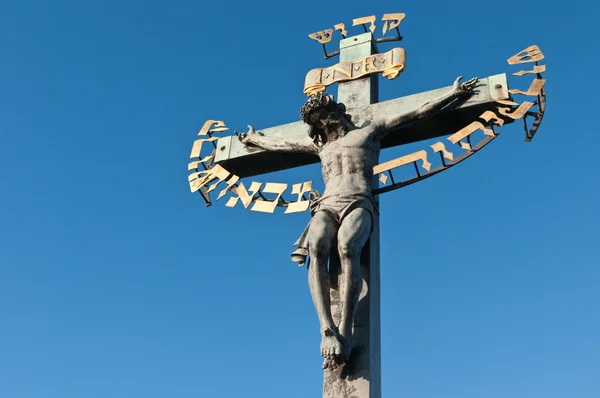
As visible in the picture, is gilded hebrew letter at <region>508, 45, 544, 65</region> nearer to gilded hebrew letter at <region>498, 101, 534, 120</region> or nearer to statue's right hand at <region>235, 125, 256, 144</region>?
gilded hebrew letter at <region>498, 101, 534, 120</region>

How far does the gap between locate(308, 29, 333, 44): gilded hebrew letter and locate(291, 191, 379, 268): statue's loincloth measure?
228cm

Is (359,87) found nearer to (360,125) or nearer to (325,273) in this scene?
(360,125)

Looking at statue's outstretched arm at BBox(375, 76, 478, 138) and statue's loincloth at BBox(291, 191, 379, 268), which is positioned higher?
statue's outstretched arm at BBox(375, 76, 478, 138)

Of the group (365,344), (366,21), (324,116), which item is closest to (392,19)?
(366,21)

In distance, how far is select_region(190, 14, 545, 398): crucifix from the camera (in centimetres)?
587

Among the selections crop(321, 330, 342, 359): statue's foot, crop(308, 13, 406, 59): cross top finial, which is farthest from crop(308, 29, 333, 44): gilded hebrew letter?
crop(321, 330, 342, 359): statue's foot

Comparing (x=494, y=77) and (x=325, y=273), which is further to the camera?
(x=494, y=77)

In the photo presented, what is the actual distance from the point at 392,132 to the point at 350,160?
75 cm

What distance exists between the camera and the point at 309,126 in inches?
273

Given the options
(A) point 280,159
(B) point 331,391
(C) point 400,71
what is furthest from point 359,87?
(B) point 331,391

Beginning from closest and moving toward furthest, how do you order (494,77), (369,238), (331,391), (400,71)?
1. (331,391)
2. (369,238)
3. (494,77)
4. (400,71)

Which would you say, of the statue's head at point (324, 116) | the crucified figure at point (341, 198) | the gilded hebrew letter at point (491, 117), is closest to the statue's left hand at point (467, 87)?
the crucified figure at point (341, 198)

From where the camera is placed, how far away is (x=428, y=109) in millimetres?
6809

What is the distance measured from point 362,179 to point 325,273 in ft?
2.91
